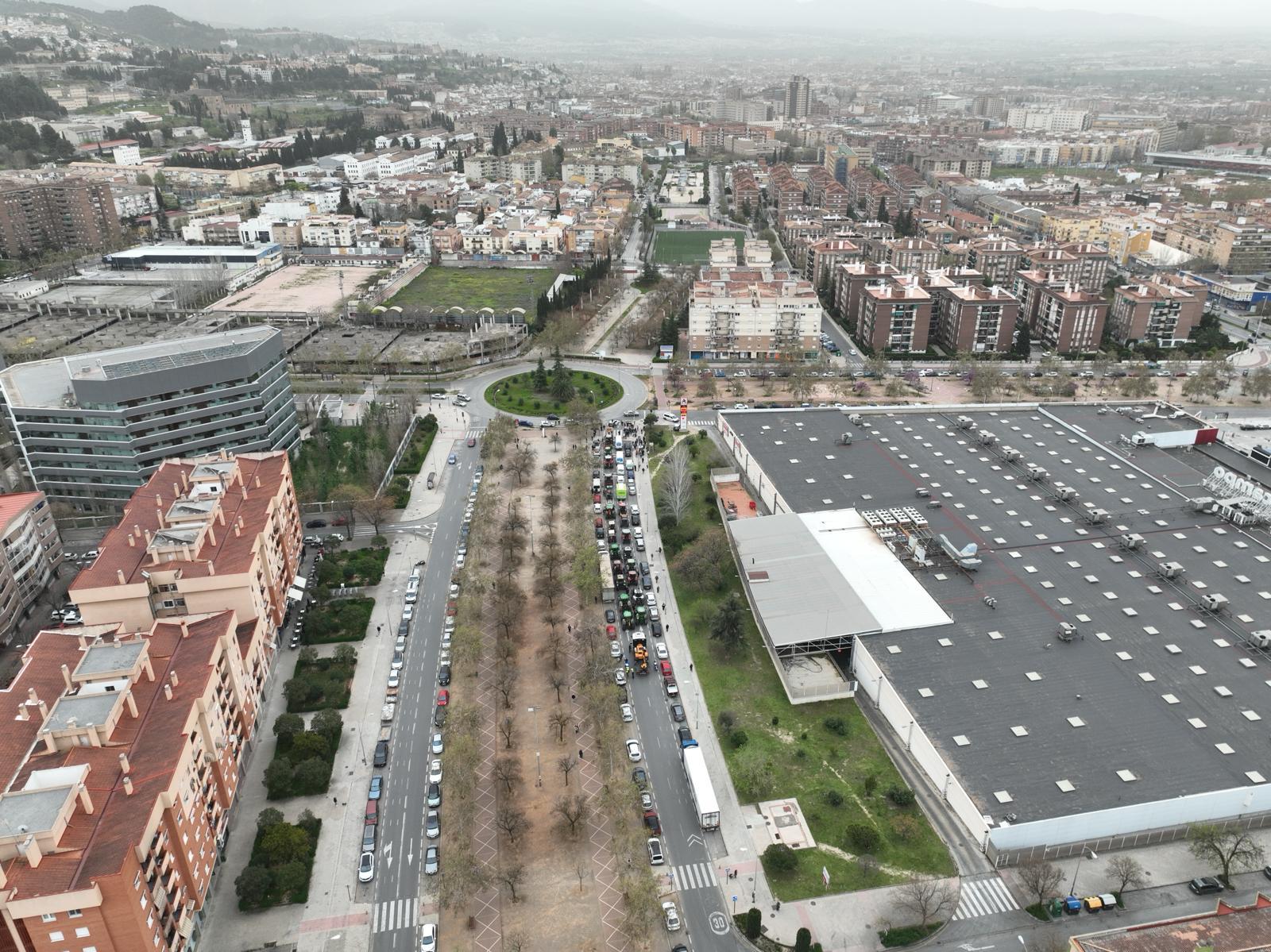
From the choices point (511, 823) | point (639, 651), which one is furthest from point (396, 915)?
point (639, 651)

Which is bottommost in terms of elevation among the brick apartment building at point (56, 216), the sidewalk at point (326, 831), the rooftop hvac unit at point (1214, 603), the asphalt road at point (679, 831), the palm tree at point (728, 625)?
the asphalt road at point (679, 831)

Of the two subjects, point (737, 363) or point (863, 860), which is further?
point (737, 363)

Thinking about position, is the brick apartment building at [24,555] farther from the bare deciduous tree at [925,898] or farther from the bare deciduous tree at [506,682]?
the bare deciduous tree at [925,898]

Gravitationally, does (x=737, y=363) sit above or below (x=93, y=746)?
below

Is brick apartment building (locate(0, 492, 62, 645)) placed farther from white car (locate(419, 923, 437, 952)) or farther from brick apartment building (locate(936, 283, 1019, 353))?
brick apartment building (locate(936, 283, 1019, 353))

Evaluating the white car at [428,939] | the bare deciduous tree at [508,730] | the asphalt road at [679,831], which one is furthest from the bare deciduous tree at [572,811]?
the white car at [428,939]

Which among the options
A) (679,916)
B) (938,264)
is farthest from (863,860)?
(938,264)

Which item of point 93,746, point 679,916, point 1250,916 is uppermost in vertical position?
point 93,746

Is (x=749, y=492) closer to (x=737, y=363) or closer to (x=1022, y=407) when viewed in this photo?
(x=1022, y=407)
